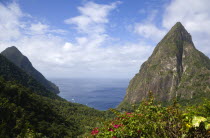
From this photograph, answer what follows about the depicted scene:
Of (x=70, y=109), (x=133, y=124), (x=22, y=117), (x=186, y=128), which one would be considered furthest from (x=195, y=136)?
(x=70, y=109)

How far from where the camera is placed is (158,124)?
5.24m

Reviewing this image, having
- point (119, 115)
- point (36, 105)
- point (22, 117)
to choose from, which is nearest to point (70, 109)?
point (36, 105)

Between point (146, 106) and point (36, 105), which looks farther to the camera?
point (36, 105)

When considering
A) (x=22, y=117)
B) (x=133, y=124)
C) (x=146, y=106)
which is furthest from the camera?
(x=22, y=117)

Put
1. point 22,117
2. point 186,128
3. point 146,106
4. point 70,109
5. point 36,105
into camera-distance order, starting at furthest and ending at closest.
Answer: point 70,109
point 36,105
point 22,117
point 146,106
point 186,128

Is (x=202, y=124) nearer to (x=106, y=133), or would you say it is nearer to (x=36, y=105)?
(x=106, y=133)

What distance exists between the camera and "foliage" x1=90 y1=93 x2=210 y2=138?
4.77 m

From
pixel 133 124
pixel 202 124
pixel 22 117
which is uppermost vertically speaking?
pixel 202 124

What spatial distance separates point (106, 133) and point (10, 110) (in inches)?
1805

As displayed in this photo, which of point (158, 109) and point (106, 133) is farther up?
point (158, 109)

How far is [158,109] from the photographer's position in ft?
19.9

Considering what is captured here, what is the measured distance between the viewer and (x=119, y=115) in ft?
21.6

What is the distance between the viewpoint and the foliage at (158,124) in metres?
4.77

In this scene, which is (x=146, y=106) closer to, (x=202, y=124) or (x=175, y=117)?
(x=175, y=117)
